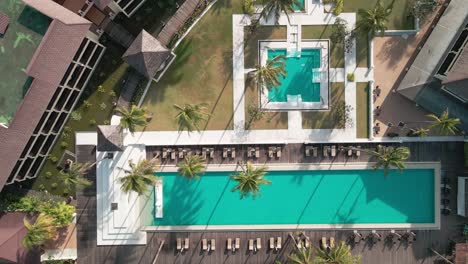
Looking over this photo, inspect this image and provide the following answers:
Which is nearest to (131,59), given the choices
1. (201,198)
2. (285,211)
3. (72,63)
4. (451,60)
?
(72,63)

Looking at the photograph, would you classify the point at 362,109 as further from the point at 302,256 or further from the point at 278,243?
the point at 278,243

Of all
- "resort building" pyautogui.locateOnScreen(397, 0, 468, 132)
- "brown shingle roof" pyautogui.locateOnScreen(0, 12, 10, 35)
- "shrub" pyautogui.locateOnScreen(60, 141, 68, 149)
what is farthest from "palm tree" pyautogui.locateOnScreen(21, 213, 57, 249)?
"resort building" pyautogui.locateOnScreen(397, 0, 468, 132)

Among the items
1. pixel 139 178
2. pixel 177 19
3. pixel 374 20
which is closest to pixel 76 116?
pixel 139 178

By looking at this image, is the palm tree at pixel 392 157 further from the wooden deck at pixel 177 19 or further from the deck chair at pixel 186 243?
the wooden deck at pixel 177 19

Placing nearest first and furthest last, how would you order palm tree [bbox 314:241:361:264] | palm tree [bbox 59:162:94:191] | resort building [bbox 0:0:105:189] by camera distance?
1. resort building [bbox 0:0:105:189]
2. palm tree [bbox 314:241:361:264]
3. palm tree [bbox 59:162:94:191]

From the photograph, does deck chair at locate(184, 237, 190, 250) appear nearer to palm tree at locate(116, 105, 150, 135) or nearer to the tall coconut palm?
palm tree at locate(116, 105, 150, 135)

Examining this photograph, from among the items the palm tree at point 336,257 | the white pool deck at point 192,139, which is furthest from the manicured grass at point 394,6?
the palm tree at point 336,257
